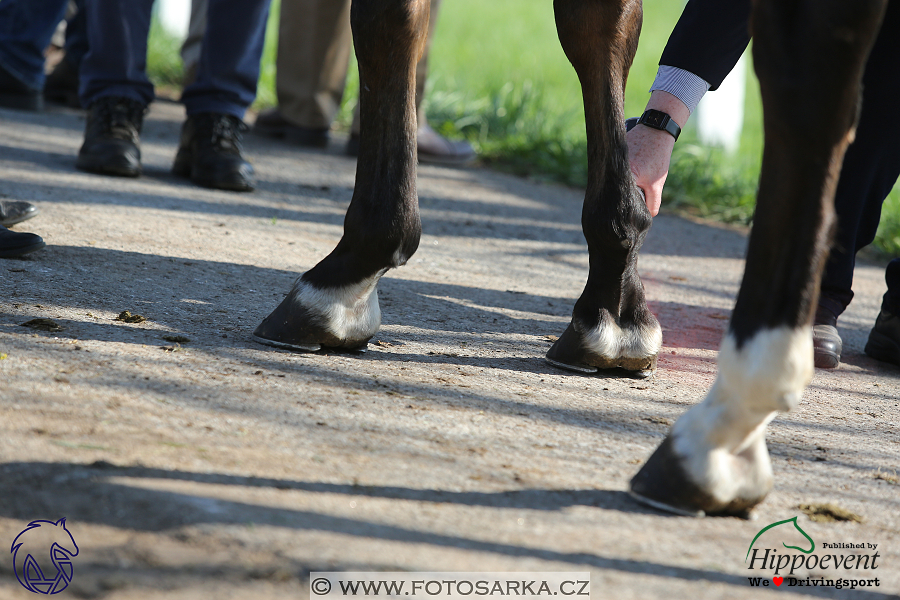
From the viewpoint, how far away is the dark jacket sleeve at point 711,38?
2.37 m

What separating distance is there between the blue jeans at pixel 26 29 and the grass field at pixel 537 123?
6.35 feet

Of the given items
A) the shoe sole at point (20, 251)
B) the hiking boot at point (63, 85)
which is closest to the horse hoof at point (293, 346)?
the shoe sole at point (20, 251)

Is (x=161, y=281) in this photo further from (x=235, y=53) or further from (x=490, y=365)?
(x=235, y=53)

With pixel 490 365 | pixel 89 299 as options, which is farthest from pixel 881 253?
pixel 89 299

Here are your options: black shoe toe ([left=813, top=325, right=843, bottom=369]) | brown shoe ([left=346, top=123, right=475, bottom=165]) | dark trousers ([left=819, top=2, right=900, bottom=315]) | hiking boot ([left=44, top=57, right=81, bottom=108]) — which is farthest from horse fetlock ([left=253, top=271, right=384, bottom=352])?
hiking boot ([left=44, top=57, right=81, bottom=108])

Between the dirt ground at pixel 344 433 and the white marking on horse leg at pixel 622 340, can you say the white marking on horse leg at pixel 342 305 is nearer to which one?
the dirt ground at pixel 344 433

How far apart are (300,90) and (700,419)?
4.19 meters

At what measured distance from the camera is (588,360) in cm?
195

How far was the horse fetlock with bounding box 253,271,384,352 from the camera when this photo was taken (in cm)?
182

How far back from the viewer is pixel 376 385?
1688 millimetres

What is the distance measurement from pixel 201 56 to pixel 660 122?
7.48 ft

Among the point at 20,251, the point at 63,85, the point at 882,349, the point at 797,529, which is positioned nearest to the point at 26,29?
the point at 63,85

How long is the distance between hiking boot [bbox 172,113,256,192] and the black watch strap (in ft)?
6.11

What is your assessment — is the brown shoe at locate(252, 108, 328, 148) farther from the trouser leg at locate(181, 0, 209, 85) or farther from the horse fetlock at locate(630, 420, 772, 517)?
the horse fetlock at locate(630, 420, 772, 517)
